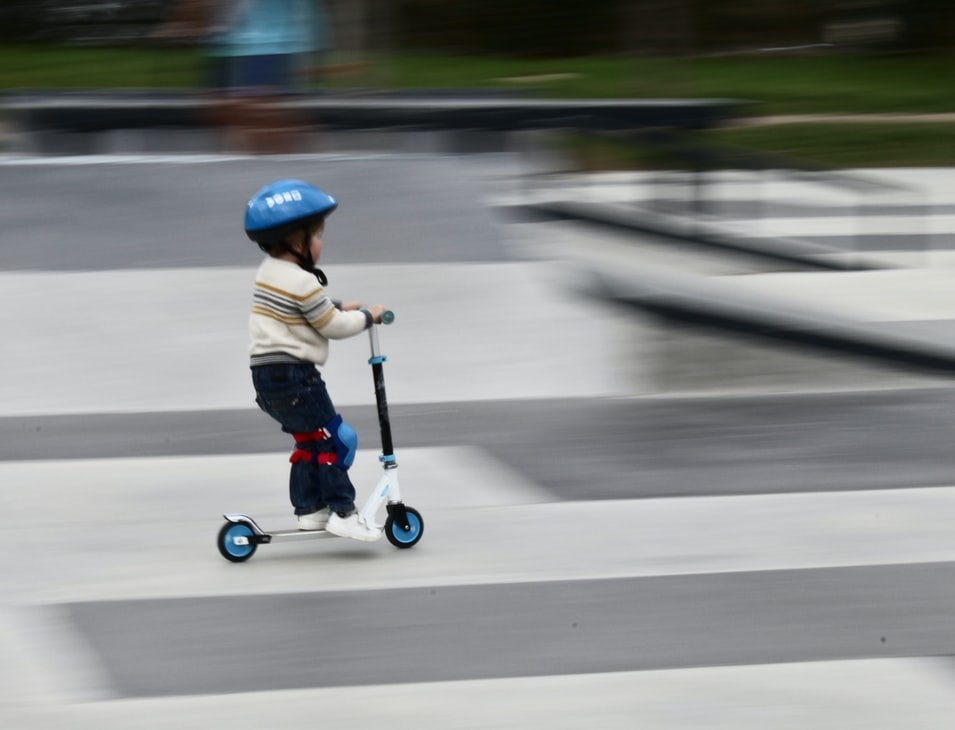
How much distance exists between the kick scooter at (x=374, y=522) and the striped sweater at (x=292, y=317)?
17 cm

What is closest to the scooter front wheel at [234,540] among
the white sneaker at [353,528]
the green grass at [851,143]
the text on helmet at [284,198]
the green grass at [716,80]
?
the white sneaker at [353,528]

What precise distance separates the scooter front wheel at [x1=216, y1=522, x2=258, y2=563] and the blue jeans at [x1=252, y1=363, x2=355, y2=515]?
0.63ft

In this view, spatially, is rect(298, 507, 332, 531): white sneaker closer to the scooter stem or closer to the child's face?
the scooter stem

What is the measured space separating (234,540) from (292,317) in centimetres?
81

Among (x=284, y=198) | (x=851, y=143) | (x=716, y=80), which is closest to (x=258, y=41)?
(x=284, y=198)

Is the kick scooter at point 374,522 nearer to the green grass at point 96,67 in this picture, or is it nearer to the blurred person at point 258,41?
the blurred person at point 258,41

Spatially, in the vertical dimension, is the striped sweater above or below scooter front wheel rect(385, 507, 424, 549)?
above

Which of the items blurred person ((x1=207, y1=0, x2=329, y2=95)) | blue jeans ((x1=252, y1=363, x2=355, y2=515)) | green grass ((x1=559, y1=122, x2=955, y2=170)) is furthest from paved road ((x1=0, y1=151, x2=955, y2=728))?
green grass ((x1=559, y1=122, x2=955, y2=170))

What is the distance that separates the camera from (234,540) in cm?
551

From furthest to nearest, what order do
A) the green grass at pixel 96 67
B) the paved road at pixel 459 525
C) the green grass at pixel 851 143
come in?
1. the green grass at pixel 96 67
2. the green grass at pixel 851 143
3. the paved road at pixel 459 525

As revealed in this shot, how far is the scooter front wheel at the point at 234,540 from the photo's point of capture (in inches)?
217

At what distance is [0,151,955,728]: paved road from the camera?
4.45m

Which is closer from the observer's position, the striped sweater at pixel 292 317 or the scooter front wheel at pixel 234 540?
the striped sweater at pixel 292 317

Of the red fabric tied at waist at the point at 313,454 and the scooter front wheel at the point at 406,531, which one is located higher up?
the red fabric tied at waist at the point at 313,454
